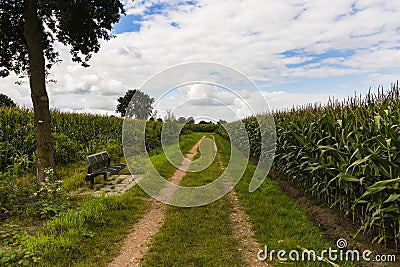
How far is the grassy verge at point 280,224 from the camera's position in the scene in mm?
4426

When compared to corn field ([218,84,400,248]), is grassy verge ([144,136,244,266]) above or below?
below

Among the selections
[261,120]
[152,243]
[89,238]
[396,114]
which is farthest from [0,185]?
[261,120]

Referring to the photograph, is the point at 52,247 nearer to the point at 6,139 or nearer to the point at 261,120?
the point at 6,139

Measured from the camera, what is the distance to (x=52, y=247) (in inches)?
163

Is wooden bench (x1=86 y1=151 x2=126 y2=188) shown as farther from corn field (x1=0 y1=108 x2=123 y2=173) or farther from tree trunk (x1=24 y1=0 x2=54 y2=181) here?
corn field (x1=0 y1=108 x2=123 y2=173)

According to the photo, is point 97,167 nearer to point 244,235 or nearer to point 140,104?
point 140,104

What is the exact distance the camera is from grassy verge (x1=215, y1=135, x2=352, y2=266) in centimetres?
443

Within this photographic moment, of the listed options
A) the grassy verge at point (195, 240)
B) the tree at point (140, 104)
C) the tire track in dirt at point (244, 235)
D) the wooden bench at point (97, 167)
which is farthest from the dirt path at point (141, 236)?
the tree at point (140, 104)

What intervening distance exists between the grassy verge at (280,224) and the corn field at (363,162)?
0.66 meters

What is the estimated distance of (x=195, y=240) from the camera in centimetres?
472

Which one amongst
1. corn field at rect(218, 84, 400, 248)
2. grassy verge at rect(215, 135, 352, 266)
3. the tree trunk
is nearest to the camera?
corn field at rect(218, 84, 400, 248)

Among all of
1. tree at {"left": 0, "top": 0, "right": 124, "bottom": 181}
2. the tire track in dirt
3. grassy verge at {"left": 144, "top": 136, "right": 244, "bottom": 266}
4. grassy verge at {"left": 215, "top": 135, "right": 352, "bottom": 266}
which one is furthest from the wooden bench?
grassy verge at {"left": 215, "top": 135, "right": 352, "bottom": 266}

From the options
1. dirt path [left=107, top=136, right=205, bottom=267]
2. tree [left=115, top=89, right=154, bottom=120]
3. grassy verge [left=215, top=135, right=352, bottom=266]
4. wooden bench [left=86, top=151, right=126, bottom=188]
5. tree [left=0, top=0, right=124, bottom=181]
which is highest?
tree [left=0, top=0, right=124, bottom=181]

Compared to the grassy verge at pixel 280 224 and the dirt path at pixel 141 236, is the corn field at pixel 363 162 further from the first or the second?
the dirt path at pixel 141 236
